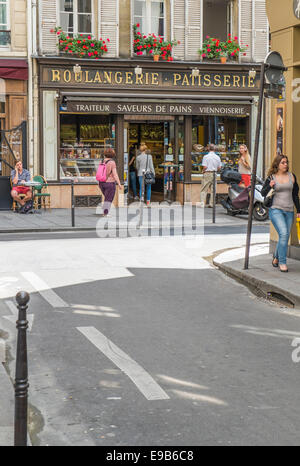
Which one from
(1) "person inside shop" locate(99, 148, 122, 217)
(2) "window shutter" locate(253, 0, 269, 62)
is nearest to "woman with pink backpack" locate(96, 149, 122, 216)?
(1) "person inside shop" locate(99, 148, 122, 217)

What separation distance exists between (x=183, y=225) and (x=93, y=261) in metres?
6.50

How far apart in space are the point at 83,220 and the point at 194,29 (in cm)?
808

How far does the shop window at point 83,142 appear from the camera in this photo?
77.6ft

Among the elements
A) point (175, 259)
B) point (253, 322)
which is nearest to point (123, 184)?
point (175, 259)

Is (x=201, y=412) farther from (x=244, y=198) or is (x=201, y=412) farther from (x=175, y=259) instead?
(x=244, y=198)

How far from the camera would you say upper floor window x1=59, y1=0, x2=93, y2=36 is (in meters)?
23.5

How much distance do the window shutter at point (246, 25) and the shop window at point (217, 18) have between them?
0.40m

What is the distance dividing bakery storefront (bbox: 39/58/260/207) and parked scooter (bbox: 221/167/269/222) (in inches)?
120

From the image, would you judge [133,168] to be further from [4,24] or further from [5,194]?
[4,24]

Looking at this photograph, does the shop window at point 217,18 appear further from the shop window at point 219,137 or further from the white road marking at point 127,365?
the white road marking at point 127,365

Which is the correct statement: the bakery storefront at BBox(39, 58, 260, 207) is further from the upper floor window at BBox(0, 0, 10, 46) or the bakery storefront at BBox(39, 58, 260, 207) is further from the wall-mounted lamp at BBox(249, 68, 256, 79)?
the upper floor window at BBox(0, 0, 10, 46)

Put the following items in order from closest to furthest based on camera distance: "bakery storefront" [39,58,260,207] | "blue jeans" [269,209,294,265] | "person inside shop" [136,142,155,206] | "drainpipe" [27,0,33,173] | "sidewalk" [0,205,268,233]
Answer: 1. "blue jeans" [269,209,294,265]
2. "sidewalk" [0,205,268,233]
3. "drainpipe" [27,0,33,173]
4. "bakery storefront" [39,58,260,207]
5. "person inside shop" [136,142,155,206]

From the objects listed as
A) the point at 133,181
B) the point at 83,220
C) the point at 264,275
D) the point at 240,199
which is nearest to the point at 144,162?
the point at 133,181

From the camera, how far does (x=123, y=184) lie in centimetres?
2422
